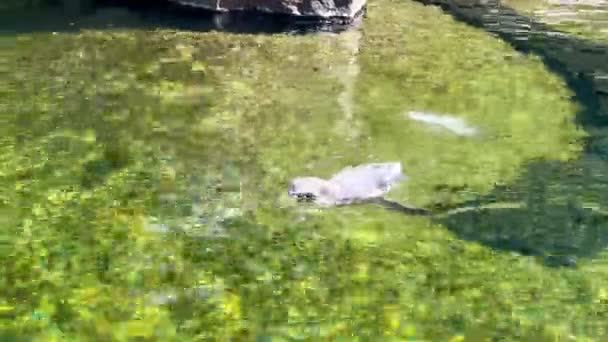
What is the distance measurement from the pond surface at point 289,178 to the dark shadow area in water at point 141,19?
0.17 ft

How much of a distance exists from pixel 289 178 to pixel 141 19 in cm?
396

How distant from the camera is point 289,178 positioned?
484cm

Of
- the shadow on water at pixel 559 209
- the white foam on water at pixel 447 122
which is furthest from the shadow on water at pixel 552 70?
the white foam on water at pixel 447 122

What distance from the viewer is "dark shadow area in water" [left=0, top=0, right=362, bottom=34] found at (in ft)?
25.5

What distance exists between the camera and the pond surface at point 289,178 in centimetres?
354

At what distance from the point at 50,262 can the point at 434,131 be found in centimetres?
292

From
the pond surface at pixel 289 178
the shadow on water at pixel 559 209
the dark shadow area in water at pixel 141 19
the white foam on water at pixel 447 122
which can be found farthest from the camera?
the dark shadow area in water at pixel 141 19

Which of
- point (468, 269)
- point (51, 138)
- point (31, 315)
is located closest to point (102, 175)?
point (51, 138)

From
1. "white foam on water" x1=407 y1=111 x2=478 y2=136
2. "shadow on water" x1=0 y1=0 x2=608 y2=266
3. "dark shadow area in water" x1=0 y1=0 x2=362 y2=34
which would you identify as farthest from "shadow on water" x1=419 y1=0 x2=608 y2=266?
"dark shadow area in water" x1=0 y1=0 x2=362 y2=34

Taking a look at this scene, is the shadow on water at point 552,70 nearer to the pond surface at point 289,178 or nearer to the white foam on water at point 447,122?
the pond surface at point 289,178

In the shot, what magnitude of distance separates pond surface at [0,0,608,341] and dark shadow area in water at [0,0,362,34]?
0.05 metres

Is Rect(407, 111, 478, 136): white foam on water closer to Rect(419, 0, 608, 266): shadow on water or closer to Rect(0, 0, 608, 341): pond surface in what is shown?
Rect(0, 0, 608, 341): pond surface

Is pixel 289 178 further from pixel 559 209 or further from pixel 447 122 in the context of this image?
pixel 559 209

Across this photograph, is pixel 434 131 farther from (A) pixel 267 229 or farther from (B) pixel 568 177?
(A) pixel 267 229
